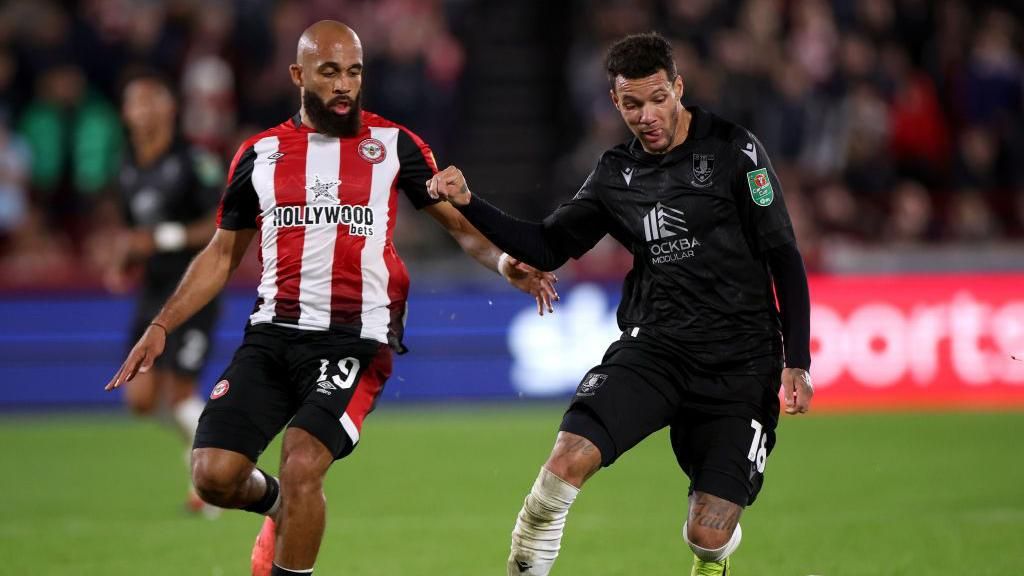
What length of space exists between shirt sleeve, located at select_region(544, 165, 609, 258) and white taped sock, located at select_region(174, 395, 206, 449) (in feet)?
14.1

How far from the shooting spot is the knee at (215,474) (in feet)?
19.1

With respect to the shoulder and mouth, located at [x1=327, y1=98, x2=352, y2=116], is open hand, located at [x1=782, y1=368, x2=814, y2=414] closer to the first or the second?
the shoulder

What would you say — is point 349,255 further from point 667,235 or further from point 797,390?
point 797,390

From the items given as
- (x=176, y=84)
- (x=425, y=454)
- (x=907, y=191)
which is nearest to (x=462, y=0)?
(x=176, y=84)

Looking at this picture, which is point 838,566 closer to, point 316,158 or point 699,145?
point 699,145

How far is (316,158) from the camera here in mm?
6137


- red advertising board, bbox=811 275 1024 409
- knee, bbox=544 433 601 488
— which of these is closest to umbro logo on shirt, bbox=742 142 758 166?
knee, bbox=544 433 601 488

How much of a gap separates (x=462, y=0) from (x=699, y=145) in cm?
1367

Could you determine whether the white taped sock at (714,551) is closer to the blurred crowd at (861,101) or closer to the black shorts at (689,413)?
the black shorts at (689,413)

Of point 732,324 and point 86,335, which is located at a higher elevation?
point 732,324

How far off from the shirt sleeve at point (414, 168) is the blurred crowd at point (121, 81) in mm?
8960

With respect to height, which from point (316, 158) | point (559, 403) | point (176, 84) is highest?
point (316, 158)

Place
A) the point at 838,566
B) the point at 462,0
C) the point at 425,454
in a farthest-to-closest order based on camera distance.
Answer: the point at 462,0 → the point at 425,454 → the point at 838,566

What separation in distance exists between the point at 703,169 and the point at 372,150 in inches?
56.1
